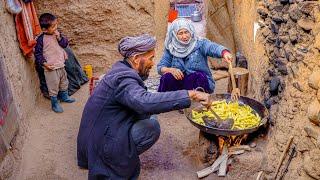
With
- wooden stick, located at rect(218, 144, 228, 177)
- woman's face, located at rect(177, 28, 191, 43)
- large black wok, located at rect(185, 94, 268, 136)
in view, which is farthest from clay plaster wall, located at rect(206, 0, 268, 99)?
wooden stick, located at rect(218, 144, 228, 177)

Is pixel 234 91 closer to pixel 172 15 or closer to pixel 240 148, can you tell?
pixel 240 148

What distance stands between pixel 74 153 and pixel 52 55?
156 centimetres

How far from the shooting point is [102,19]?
254 inches

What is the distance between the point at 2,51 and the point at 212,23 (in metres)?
3.93

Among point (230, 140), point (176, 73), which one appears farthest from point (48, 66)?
point (230, 140)

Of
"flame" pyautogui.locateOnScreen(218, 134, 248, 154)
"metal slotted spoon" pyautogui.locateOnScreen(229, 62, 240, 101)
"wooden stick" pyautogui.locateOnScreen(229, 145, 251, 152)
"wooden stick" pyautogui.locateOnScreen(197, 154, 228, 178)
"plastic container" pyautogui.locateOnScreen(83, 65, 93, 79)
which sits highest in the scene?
"metal slotted spoon" pyautogui.locateOnScreen(229, 62, 240, 101)

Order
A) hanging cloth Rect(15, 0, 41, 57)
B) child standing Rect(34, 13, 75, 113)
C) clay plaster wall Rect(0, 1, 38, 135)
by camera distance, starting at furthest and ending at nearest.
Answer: child standing Rect(34, 13, 75, 113), hanging cloth Rect(15, 0, 41, 57), clay plaster wall Rect(0, 1, 38, 135)

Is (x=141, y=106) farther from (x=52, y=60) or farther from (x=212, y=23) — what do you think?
(x=212, y=23)

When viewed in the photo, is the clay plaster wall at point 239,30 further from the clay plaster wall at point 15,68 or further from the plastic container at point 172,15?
the clay plaster wall at point 15,68

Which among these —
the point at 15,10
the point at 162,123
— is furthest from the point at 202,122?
the point at 15,10

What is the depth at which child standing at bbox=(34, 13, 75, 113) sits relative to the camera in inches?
204

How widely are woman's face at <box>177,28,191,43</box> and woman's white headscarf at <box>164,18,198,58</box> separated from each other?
3 centimetres

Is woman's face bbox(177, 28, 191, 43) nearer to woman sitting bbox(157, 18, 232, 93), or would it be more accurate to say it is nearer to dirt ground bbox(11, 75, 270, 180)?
woman sitting bbox(157, 18, 232, 93)

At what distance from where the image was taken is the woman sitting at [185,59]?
15.8 ft
